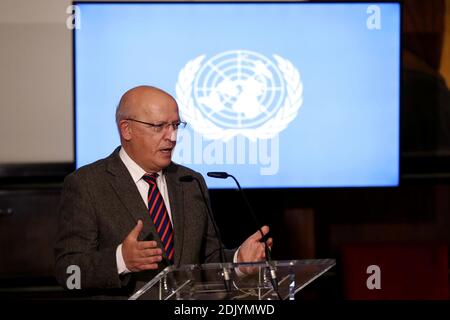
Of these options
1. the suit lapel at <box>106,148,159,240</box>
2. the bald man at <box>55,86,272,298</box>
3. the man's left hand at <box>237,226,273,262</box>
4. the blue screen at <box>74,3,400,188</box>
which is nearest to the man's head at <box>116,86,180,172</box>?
the bald man at <box>55,86,272,298</box>

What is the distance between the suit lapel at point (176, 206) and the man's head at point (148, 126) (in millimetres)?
70

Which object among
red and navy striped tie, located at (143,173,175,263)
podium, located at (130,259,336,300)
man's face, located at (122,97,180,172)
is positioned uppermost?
man's face, located at (122,97,180,172)

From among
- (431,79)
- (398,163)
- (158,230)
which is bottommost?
(158,230)

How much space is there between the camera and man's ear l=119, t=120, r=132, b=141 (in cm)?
282

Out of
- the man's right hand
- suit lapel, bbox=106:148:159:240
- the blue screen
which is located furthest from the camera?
the blue screen

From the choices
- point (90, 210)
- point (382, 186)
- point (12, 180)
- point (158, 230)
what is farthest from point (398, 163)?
point (12, 180)

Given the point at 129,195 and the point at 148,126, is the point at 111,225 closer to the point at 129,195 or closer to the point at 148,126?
the point at 129,195

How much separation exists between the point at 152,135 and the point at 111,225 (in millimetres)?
379

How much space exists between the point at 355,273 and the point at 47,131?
1.80 meters

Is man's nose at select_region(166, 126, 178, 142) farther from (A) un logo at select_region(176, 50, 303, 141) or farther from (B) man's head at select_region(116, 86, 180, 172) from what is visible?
(A) un logo at select_region(176, 50, 303, 141)

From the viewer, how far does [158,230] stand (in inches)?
109
